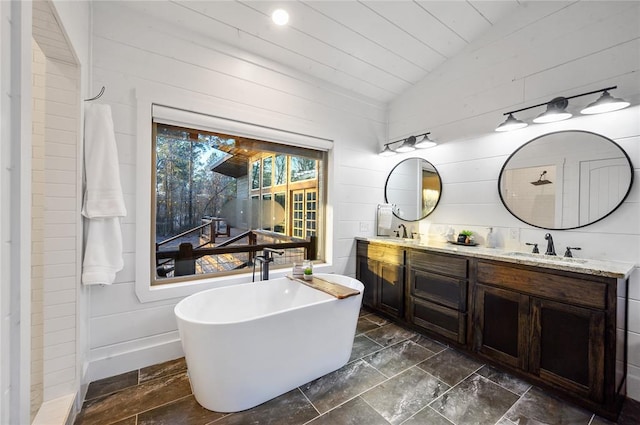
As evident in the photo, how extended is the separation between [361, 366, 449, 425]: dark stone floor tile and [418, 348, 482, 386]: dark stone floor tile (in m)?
0.08

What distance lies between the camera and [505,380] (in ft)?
6.73

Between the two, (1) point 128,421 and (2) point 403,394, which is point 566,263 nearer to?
(2) point 403,394

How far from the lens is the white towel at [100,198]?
177 centimetres

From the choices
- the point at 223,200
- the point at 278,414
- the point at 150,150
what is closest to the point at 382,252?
the point at 223,200

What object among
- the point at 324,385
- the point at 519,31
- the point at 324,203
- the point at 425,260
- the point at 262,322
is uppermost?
the point at 519,31

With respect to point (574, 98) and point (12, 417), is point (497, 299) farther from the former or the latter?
point (12, 417)

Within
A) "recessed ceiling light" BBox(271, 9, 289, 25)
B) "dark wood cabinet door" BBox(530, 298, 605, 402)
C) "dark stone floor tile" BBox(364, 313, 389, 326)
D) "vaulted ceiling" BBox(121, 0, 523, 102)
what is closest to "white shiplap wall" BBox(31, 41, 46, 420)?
"vaulted ceiling" BBox(121, 0, 523, 102)

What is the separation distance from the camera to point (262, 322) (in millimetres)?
1662

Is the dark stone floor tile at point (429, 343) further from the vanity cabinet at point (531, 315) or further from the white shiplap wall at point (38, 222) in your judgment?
the white shiplap wall at point (38, 222)

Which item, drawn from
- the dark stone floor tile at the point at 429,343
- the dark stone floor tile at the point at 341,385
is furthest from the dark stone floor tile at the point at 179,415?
the dark stone floor tile at the point at 429,343

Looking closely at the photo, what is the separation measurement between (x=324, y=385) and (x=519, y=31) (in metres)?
3.44

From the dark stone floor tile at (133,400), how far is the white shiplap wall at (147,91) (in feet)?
0.95

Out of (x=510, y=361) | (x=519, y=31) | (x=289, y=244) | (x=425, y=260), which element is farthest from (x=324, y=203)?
(x=519, y=31)

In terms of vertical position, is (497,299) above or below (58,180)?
below
